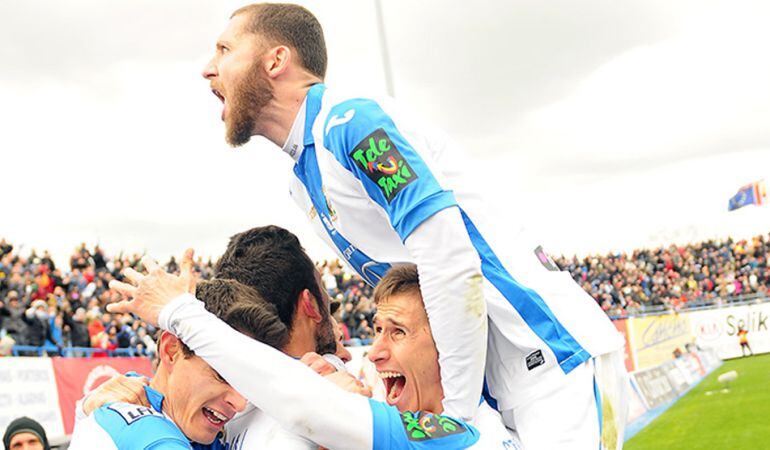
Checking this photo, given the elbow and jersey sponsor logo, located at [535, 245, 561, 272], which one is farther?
jersey sponsor logo, located at [535, 245, 561, 272]

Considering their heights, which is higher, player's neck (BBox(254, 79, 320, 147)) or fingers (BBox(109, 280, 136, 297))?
player's neck (BBox(254, 79, 320, 147))

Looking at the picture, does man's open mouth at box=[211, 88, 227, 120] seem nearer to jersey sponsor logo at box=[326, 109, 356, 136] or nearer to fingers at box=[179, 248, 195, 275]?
jersey sponsor logo at box=[326, 109, 356, 136]

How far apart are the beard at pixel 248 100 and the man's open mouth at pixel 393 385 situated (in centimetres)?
105

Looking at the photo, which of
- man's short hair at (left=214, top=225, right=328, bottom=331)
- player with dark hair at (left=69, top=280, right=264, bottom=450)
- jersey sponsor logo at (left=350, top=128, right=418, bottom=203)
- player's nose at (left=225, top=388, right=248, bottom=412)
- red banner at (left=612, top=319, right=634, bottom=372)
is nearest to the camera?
player with dark hair at (left=69, top=280, right=264, bottom=450)

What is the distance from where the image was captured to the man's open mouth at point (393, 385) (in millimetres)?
2824

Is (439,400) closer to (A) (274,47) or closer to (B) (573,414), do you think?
(B) (573,414)

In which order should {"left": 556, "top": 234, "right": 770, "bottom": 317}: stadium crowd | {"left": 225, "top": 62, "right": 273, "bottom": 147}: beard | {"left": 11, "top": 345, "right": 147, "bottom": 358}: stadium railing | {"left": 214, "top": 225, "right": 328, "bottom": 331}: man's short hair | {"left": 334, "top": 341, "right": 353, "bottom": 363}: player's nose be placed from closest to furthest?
{"left": 214, "top": 225, "right": 328, "bottom": 331}: man's short hair
{"left": 334, "top": 341, "right": 353, "bottom": 363}: player's nose
{"left": 225, "top": 62, "right": 273, "bottom": 147}: beard
{"left": 11, "top": 345, "right": 147, "bottom": 358}: stadium railing
{"left": 556, "top": 234, "right": 770, "bottom": 317}: stadium crowd

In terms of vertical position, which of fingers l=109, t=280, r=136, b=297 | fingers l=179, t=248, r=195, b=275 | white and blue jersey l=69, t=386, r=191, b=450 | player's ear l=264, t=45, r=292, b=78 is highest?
player's ear l=264, t=45, r=292, b=78

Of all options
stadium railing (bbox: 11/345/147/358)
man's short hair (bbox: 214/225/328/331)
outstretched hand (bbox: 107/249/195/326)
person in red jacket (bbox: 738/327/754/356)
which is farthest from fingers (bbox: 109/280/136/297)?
person in red jacket (bbox: 738/327/754/356)

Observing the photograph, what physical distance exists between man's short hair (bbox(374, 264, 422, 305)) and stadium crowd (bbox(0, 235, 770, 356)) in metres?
0.30

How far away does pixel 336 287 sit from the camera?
25734mm

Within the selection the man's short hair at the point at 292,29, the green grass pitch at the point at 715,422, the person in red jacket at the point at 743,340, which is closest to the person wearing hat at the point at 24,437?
the man's short hair at the point at 292,29

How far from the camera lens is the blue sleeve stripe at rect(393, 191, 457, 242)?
2.60 meters

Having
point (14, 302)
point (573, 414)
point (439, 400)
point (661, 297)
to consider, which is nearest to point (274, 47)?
point (439, 400)
